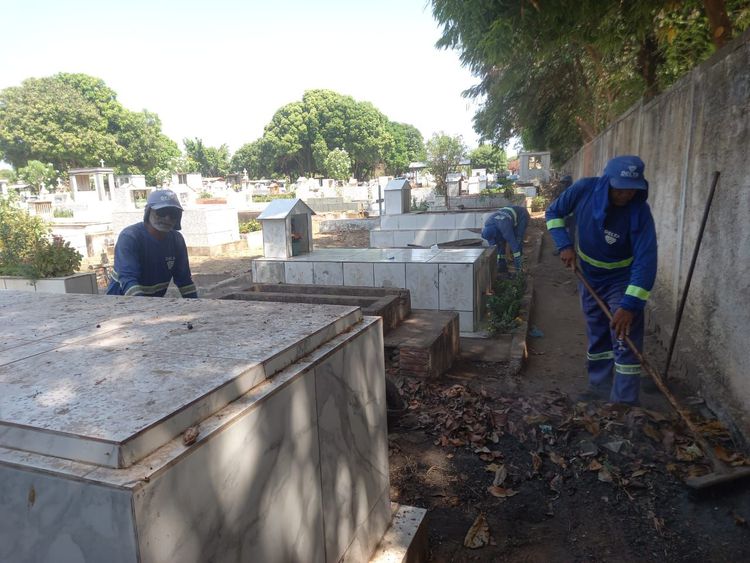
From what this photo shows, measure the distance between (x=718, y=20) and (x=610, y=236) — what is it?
289 centimetres

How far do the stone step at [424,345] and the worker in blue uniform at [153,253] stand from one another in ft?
6.09

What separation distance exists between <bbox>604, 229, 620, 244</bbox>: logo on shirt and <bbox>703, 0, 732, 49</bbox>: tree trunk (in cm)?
263

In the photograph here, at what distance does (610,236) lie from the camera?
3980 mm

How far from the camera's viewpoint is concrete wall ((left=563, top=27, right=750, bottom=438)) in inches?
133

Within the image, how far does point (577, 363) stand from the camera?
A: 546 cm

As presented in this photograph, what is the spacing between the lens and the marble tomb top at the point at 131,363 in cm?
105

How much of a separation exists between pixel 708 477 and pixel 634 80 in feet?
32.2

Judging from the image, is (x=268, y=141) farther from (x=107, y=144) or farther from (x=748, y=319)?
(x=748, y=319)

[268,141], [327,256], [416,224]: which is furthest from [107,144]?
[327,256]

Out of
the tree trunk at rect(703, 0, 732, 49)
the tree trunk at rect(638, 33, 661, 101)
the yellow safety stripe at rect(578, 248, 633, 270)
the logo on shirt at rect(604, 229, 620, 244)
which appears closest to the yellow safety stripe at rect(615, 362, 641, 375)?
the yellow safety stripe at rect(578, 248, 633, 270)

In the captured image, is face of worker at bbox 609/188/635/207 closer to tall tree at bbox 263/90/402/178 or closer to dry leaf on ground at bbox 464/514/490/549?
dry leaf on ground at bbox 464/514/490/549

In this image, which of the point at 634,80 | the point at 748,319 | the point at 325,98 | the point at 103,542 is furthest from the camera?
the point at 325,98

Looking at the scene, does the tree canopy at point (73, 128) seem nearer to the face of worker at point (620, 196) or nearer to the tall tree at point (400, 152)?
the tall tree at point (400, 152)

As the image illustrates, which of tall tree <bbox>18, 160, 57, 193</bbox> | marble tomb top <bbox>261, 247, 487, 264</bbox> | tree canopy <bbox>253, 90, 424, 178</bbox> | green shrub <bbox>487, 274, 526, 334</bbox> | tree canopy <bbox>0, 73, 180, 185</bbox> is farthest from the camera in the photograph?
tree canopy <bbox>253, 90, 424, 178</bbox>
